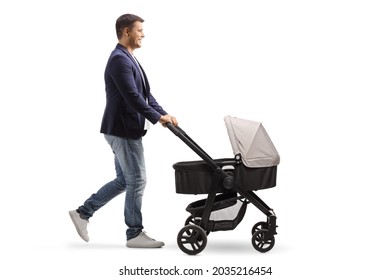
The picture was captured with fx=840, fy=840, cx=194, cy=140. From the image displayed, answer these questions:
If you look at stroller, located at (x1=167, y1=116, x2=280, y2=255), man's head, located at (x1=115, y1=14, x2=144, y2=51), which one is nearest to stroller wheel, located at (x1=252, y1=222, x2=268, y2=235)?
stroller, located at (x1=167, y1=116, x2=280, y2=255)

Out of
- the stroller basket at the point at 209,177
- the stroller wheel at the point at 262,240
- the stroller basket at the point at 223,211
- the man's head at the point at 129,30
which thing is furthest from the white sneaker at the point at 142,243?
the man's head at the point at 129,30

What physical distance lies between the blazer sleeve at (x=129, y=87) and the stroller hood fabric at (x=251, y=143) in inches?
21.1

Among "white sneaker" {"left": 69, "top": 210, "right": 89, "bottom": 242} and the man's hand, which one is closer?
the man's hand

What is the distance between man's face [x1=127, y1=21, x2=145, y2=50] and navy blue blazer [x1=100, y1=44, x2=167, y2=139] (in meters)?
0.08

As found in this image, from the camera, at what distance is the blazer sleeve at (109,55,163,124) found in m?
5.79

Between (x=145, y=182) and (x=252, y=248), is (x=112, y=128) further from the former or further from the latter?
(x=252, y=248)

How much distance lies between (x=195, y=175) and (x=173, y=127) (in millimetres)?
367

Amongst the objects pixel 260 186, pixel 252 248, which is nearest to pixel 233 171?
pixel 260 186

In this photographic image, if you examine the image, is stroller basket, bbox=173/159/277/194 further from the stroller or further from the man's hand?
the man's hand

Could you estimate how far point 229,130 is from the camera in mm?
5867

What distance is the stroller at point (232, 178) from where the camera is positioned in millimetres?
5812

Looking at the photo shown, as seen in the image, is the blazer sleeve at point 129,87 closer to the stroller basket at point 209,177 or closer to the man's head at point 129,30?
the man's head at point 129,30

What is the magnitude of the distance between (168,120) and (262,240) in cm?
108

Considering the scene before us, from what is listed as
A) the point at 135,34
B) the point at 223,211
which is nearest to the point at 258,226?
the point at 223,211
